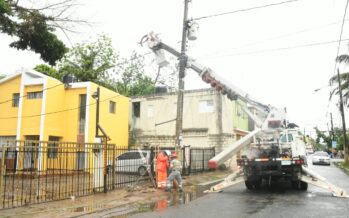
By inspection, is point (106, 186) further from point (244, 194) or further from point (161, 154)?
point (244, 194)

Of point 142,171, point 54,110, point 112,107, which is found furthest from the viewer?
point 112,107

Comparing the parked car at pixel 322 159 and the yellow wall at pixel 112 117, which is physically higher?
the yellow wall at pixel 112 117

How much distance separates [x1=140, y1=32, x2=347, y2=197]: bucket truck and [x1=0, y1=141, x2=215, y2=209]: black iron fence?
401cm

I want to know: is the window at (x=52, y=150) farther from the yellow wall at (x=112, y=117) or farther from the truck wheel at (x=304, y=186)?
the yellow wall at (x=112, y=117)

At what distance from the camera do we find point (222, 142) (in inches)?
1080

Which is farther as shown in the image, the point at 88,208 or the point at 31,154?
the point at 31,154

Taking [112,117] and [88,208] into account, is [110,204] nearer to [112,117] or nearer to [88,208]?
[88,208]

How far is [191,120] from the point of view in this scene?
95.9ft

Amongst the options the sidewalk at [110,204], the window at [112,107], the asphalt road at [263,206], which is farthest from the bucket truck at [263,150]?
the window at [112,107]

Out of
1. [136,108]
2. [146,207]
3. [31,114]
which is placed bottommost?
[146,207]

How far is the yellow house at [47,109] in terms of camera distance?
2355 centimetres

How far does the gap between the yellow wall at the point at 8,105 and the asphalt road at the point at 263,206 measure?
55.1ft

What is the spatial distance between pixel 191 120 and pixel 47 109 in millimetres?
11345

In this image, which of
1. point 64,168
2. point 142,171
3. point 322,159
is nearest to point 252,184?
point 142,171
